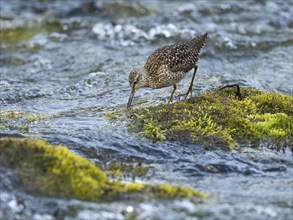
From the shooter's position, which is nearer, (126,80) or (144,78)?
(144,78)

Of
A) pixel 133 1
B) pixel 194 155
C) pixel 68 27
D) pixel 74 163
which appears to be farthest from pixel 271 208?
pixel 133 1

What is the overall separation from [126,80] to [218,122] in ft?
14.0

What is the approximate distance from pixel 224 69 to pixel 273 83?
4.92 ft

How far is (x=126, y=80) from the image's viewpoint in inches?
480

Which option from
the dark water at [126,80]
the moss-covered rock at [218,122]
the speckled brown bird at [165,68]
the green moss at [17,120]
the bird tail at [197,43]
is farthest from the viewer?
the bird tail at [197,43]

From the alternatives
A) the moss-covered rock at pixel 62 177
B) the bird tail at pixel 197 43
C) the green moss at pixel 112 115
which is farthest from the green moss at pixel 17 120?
the bird tail at pixel 197 43

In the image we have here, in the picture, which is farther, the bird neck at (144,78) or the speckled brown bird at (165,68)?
the bird neck at (144,78)

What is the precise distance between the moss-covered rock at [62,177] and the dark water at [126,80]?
0.43 feet

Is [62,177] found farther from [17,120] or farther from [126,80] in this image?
[126,80]

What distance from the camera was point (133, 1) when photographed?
17.9 meters

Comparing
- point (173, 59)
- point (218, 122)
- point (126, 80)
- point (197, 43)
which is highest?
point (197, 43)

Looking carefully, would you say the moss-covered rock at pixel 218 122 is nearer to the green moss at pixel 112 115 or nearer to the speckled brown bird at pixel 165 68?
the green moss at pixel 112 115

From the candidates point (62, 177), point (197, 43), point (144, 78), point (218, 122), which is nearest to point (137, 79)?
point (144, 78)

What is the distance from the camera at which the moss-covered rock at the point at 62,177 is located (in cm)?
639
